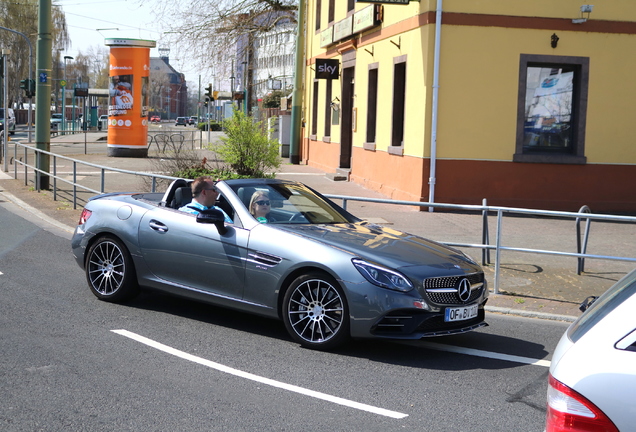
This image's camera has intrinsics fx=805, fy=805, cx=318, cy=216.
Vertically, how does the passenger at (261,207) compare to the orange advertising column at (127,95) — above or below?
below

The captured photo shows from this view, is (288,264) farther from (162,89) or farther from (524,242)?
(162,89)

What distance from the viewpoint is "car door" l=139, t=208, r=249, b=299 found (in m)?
7.07

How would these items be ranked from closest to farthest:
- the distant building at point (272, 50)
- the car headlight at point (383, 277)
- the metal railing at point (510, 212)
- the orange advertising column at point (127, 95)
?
the car headlight at point (383, 277) < the metal railing at point (510, 212) < the orange advertising column at point (127, 95) < the distant building at point (272, 50)

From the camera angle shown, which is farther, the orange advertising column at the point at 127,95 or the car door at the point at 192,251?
the orange advertising column at the point at 127,95

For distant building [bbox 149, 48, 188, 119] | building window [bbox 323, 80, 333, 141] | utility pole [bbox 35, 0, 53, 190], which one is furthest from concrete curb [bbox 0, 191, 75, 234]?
distant building [bbox 149, 48, 188, 119]

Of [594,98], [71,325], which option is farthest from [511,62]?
[71,325]

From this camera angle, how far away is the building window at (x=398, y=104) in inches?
786

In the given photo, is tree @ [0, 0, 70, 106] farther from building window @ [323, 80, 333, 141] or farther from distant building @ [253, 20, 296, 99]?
building window @ [323, 80, 333, 141]

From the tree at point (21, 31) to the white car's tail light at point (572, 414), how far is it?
6535cm

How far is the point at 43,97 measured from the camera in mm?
18516

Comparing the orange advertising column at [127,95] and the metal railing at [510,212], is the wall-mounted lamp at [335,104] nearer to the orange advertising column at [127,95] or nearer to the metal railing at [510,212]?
the orange advertising column at [127,95]

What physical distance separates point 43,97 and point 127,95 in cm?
1470

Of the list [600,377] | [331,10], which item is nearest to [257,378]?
[600,377]

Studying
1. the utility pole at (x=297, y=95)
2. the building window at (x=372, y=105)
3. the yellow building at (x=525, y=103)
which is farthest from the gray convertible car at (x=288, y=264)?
the utility pole at (x=297, y=95)
